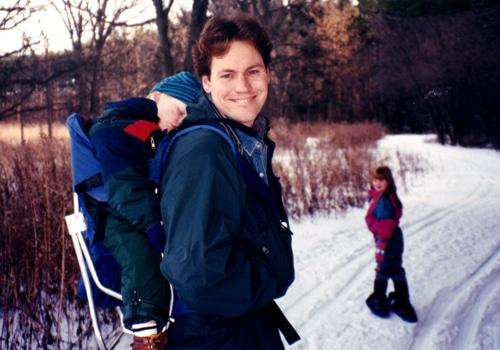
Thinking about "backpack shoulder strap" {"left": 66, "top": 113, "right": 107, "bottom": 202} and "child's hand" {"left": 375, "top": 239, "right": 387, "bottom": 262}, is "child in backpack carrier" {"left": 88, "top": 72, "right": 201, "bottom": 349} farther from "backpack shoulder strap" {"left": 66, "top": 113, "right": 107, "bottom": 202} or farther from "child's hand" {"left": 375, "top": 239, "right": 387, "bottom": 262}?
"child's hand" {"left": 375, "top": 239, "right": 387, "bottom": 262}

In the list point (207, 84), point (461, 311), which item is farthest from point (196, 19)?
point (207, 84)

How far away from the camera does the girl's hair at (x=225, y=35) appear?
1408 mm

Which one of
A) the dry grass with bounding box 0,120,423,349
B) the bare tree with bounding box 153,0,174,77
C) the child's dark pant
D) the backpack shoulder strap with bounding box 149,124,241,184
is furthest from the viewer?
the bare tree with bounding box 153,0,174,77

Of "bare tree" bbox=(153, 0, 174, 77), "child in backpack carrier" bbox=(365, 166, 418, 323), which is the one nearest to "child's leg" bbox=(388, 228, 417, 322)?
"child in backpack carrier" bbox=(365, 166, 418, 323)

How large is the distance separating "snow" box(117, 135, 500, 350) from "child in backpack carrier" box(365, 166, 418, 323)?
→ 5.2 inches

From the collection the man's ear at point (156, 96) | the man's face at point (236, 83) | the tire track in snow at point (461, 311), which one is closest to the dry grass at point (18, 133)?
the man's ear at point (156, 96)

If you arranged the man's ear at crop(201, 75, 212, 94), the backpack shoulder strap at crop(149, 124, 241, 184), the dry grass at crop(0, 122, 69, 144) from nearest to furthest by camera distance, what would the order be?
the backpack shoulder strap at crop(149, 124, 241, 184) → the man's ear at crop(201, 75, 212, 94) → the dry grass at crop(0, 122, 69, 144)

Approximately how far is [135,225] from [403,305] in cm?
302

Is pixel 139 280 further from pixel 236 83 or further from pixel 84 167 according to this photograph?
pixel 236 83

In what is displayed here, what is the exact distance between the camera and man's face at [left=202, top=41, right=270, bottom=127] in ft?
4.70

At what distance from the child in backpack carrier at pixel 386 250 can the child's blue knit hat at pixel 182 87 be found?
8.18ft

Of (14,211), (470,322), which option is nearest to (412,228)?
(470,322)

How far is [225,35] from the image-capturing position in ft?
4.60

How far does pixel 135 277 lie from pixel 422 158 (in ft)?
34.2
